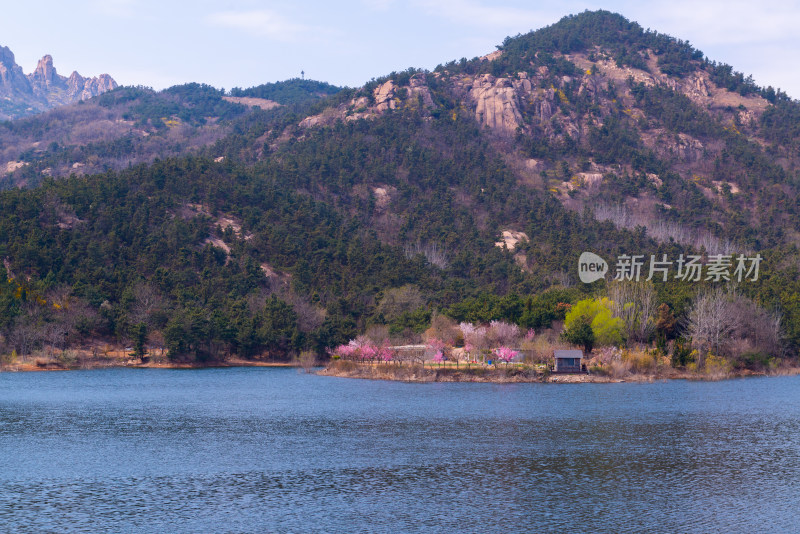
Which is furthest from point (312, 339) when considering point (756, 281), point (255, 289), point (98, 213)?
point (756, 281)

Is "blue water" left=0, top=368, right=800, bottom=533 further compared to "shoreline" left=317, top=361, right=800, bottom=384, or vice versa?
"shoreline" left=317, top=361, right=800, bottom=384

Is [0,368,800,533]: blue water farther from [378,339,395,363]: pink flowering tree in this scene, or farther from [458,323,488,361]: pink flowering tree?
[378,339,395,363]: pink flowering tree

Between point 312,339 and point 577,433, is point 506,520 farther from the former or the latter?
point 312,339

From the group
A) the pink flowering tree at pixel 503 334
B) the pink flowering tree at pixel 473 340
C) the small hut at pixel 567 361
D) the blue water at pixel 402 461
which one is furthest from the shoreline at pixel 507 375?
the pink flowering tree at pixel 503 334

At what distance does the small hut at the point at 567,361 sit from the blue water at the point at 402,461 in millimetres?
12096

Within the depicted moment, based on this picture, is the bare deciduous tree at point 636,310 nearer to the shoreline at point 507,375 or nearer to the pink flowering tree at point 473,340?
the shoreline at point 507,375

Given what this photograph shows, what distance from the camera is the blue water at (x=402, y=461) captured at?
3750 cm

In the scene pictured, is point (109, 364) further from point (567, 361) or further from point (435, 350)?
point (567, 361)

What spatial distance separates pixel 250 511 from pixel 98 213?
429 feet

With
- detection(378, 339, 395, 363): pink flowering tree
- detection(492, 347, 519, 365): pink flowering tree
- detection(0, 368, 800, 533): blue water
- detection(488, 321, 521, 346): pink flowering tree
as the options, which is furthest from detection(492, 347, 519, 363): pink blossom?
detection(0, 368, 800, 533): blue water

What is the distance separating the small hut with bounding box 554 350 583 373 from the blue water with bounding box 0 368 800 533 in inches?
476

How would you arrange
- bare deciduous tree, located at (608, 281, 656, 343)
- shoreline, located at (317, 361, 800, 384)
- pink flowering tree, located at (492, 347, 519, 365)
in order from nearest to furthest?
shoreline, located at (317, 361, 800, 384) → pink flowering tree, located at (492, 347, 519, 365) → bare deciduous tree, located at (608, 281, 656, 343)

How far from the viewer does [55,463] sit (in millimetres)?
48750

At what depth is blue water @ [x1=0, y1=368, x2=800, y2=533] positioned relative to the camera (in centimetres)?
3750
